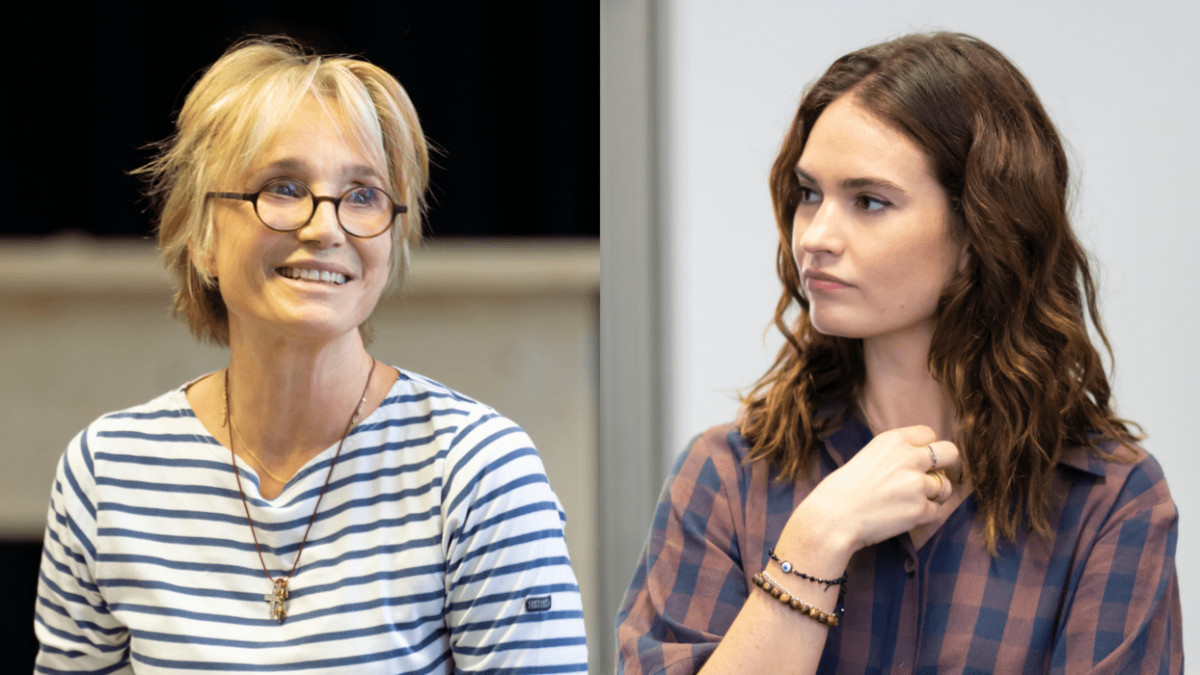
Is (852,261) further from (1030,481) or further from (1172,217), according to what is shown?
(1172,217)

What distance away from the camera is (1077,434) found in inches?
42.7

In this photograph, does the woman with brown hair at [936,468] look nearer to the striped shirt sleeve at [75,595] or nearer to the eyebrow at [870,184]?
the eyebrow at [870,184]

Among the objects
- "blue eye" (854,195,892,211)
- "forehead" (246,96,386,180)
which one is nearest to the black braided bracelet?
"blue eye" (854,195,892,211)

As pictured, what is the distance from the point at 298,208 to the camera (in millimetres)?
1206

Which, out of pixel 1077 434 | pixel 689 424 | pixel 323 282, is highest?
pixel 323 282

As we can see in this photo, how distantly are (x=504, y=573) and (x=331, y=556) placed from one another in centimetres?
23

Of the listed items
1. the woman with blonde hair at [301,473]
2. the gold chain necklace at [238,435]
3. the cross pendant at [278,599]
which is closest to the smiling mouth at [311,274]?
the woman with blonde hair at [301,473]

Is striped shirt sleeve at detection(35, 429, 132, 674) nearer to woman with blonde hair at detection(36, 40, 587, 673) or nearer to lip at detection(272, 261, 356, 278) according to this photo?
woman with blonde hair at detection(36, 40, 587, 673)

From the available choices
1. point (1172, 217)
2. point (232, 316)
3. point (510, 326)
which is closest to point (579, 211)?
point (510, 326)

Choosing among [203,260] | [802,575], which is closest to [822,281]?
[802,575]

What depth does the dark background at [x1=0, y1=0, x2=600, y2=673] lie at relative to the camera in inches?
82.6

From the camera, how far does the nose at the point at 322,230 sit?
46.6 inches

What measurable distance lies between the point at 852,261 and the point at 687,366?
101 centimetres

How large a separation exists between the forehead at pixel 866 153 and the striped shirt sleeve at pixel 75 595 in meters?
1.05
